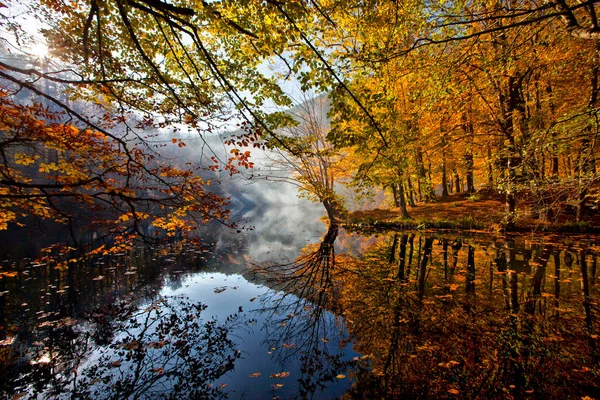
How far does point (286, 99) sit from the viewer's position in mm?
4078

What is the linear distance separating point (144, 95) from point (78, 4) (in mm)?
1720

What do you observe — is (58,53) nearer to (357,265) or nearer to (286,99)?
(286,99)

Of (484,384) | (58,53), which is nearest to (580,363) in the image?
(484,384)

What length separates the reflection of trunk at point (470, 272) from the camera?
5286 mm

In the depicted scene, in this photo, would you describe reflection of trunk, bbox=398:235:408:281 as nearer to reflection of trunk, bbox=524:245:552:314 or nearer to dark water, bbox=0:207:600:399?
dark water, bbox=0:207:600:399

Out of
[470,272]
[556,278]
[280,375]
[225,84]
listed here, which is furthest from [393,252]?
[225,84]

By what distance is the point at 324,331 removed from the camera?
4301 millimetres

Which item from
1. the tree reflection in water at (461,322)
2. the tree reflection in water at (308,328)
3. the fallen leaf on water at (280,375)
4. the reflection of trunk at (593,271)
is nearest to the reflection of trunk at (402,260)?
the tree reflection in water at (461,322)

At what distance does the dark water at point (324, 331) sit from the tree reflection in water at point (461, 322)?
2 cm

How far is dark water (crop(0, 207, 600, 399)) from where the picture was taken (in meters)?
3.00

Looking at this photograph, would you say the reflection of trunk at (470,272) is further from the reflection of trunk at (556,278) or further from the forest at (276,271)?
the reflection of trunk at (556,278)

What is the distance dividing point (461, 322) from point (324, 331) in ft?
7.35

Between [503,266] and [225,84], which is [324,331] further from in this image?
[503,266]

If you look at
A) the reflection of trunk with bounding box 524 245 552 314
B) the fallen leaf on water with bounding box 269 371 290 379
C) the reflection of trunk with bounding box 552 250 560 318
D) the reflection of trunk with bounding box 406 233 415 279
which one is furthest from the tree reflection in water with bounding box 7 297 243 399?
the reflection of trunk with bounding box 552 250 560 318
